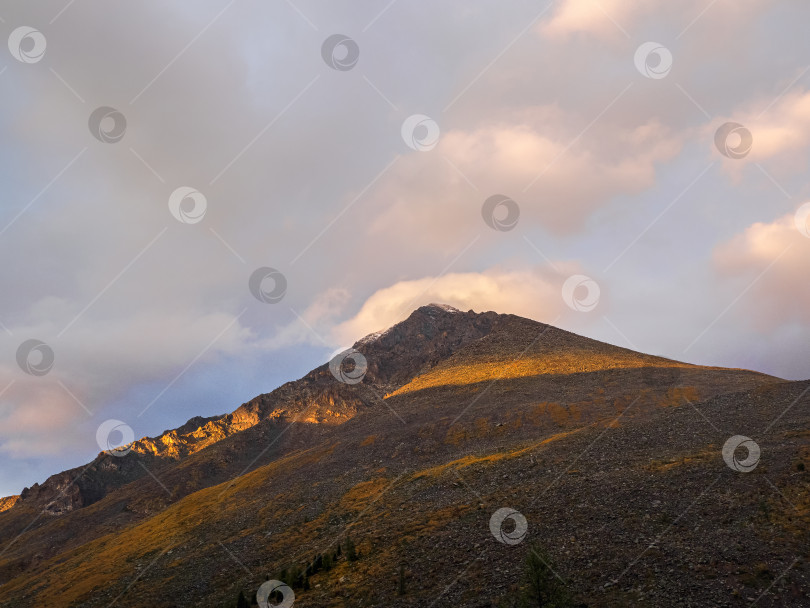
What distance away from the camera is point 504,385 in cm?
8700

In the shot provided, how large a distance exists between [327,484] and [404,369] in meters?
73.4

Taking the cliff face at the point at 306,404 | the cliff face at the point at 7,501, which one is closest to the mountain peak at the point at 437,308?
the cliff face at the point at 306,404

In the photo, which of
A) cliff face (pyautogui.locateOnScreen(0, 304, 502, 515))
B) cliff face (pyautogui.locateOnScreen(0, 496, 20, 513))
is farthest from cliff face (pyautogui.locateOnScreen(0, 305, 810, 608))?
cliff face (pyautogui.locateOnScreen(0, 496, 20, 513))

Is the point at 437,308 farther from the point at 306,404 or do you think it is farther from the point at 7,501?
the point at 7,501

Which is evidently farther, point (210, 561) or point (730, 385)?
point (730, 385)

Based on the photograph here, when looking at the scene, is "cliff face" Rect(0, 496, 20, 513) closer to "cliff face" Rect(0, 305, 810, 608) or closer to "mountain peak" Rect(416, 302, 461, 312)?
"cliff face" Rect(0, 305, 810, 608)

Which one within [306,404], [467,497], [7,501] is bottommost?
[467,497]

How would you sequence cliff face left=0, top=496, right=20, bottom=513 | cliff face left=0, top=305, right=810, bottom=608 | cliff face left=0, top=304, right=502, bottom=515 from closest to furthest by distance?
1. cliff face left=0, top=305, right=810, bottom=608
2. cliff face left=0, top=304, right=502, bottom=515
3. cliff face left=0, top=496, right=20, bottom=513

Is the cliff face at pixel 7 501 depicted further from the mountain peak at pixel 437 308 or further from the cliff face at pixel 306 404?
the mountain peak at pixel 437 308

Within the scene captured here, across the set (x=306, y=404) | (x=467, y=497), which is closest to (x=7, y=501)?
(x=306, y=404)

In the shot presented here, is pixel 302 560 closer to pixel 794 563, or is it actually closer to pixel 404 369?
pixel 794 563

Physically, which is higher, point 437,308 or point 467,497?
point 437,308

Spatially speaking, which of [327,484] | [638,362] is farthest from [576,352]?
[327,484]

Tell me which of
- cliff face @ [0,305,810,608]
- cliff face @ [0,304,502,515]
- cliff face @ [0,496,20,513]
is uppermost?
cliff face @ [0,496,20,513]
